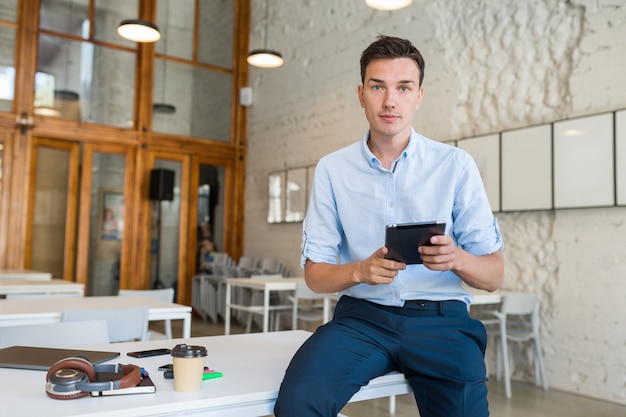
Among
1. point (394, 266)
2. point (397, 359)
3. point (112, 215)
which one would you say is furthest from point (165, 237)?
point (394, 266)

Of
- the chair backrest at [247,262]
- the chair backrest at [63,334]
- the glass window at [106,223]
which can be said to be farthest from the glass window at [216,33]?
the chair backrest at [63,334]

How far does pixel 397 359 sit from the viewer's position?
61.4 inches

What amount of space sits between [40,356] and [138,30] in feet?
18.8

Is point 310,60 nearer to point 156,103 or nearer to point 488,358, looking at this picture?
point 156,103

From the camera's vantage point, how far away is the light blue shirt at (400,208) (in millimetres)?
1653

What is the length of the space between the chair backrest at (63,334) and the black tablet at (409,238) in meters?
1.27

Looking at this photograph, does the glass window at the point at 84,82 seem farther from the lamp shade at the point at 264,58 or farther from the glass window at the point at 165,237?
the lamp shade at the point at 264,58

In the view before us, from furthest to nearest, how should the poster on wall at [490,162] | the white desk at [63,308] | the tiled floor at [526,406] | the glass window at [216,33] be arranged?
the glass window at [216,33] → the poster on wall at [490,162] → the tiled floor at [526,406] → the white desk at [63,308]

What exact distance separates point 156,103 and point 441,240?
8429 millimetres

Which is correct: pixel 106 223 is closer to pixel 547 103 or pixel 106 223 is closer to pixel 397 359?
pixel 547 103

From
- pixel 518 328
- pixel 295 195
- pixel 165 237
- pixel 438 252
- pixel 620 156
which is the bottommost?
pixel 518 328

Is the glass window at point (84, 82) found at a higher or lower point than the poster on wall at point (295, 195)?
higher

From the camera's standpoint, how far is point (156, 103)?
360 inches

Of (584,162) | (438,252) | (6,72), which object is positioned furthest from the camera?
(6,72)
